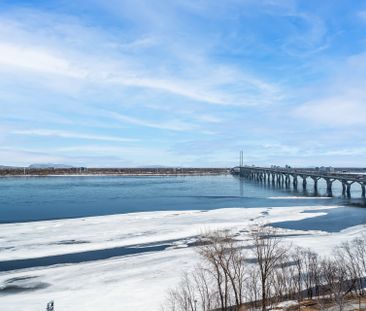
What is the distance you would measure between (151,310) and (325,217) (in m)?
32.3

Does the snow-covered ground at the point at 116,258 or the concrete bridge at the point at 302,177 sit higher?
the concrete bridge at the point at 302,177

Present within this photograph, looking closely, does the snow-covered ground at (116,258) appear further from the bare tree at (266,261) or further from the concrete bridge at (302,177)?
the concrete bridge at (302,177)

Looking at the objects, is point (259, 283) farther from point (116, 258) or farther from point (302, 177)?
point (302, 177)

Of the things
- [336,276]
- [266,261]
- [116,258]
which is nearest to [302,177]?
[336,276]

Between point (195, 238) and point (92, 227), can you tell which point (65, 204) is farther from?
point (195, 238)

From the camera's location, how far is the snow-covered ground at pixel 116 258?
19547mm

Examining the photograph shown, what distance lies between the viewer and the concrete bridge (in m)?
72.6

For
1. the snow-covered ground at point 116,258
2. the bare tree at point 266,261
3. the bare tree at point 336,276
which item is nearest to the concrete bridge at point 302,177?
the snow-covered ground at point 116,258

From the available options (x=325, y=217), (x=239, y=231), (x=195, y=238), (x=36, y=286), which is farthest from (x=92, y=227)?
(x=325, y=217)

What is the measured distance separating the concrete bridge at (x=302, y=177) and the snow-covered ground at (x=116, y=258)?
91.4 ft

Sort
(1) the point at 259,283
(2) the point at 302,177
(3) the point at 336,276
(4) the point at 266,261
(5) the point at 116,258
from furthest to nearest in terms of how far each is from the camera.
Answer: (2) the point at 302,177 < (5) the point at 116,258 < (3) the point at 336,276 < (1) the point at 259,283 < (4) the point at 266,261

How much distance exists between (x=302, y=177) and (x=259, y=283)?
83.4 metres

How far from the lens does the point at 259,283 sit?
21688 mm

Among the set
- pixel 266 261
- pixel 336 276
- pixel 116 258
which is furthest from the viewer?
pixel 116 258
